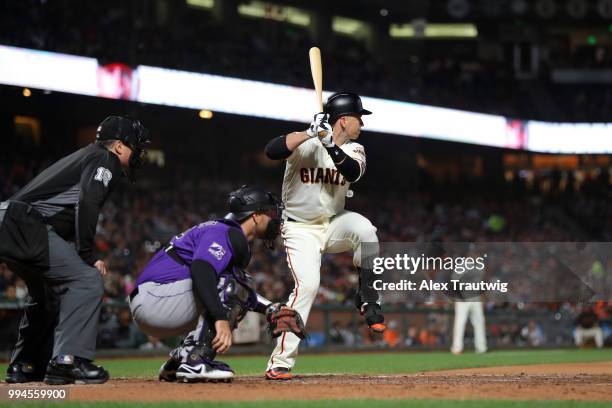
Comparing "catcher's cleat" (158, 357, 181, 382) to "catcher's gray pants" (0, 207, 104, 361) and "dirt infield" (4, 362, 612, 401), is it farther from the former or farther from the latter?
"catcher's gray pants" (0, 207, 104, 361)

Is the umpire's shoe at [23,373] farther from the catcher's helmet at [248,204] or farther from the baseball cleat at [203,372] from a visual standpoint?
the catcher's helmet at [248,204]

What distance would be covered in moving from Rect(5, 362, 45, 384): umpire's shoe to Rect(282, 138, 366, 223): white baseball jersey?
2031mm

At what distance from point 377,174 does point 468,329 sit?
11.2m

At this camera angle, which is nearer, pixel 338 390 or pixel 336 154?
pixel 338 390

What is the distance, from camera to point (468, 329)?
54.9 ft

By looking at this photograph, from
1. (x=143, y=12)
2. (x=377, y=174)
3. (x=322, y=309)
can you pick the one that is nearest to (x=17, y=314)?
(x=322, y=309)

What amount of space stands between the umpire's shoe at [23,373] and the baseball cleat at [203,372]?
1.00m

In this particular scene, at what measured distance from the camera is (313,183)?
6.24 m

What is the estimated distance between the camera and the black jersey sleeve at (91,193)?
5090mm

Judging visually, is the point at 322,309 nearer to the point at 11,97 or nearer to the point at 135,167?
the point at 11,97

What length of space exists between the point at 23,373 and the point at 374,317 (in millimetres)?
2365

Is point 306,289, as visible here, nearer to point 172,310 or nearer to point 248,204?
point 248,204

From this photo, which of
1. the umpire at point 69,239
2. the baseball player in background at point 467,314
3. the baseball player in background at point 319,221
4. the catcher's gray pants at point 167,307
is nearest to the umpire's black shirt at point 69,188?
the umpire at point 69,239

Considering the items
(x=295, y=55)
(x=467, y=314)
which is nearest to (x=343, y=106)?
(x=467, y=314)
